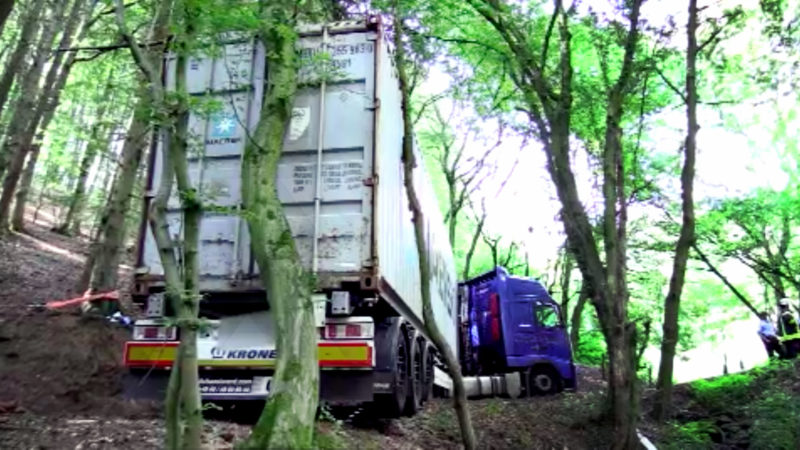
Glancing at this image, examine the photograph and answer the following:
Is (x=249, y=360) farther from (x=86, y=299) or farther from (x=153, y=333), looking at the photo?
(x=86, y=299)

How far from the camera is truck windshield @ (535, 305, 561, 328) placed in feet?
52.3

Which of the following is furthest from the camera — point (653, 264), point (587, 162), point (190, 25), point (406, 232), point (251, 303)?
point (653, 264)

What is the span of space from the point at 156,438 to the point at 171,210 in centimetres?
252

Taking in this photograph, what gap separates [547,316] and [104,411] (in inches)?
437

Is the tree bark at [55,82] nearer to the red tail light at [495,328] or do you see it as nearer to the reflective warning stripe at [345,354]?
the reflective warning stripe at [345,354]

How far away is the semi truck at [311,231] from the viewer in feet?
21.6

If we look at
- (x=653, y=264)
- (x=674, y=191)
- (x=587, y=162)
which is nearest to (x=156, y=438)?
(x=587, y=162)

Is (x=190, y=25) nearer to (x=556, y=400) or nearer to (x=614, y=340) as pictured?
(x=614, y=340)

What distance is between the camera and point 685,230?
9992 millimetres

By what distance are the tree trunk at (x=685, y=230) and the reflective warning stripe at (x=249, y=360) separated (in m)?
5.37

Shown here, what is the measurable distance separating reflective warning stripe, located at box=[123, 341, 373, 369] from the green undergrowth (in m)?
5.63

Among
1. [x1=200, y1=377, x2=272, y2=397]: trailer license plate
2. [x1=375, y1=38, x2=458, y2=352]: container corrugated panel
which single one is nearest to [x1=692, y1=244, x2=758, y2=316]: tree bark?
[x1=375, y1=38, x2=458, y2=352]: container corrugated panel

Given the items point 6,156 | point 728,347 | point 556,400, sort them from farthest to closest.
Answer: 1. point 728,347
2. point 556,400
3. point 6,156

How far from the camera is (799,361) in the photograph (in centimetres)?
1350
